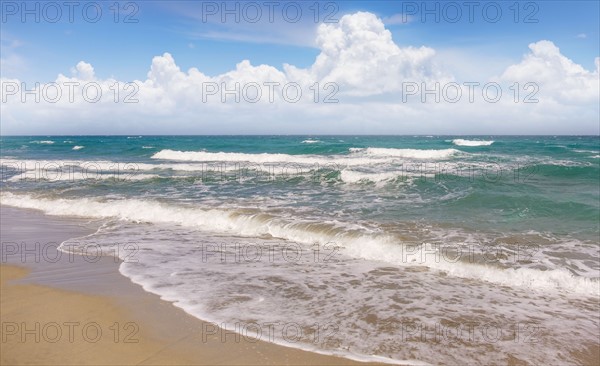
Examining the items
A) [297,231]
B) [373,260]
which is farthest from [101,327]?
[297,231]

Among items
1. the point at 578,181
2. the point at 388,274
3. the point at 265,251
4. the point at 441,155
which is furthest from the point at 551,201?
the point at 441,155

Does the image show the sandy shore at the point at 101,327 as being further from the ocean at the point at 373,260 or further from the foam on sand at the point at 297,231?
the foam on sand at the point at 297,231

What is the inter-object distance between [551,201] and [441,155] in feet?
70.8

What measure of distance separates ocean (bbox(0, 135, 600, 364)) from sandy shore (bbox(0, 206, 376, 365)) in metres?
0.25

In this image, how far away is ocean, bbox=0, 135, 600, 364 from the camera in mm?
4656

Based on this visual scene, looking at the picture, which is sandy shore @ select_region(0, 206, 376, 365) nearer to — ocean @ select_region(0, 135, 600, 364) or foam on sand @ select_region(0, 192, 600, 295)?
ocean @ select_region(0, 135, 600, 364)

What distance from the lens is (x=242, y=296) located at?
18.6 feet

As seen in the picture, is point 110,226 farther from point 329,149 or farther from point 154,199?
point 329,149

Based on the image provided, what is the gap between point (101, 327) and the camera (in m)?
4.66

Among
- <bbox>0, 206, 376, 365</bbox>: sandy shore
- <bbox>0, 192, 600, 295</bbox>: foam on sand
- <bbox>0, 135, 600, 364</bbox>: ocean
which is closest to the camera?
<bbox>0, 206, 376, 365</bbox>: sandy shore

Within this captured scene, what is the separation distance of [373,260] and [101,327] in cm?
482

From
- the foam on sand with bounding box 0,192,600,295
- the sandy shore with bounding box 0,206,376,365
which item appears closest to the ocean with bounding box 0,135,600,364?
the foam on sand with bounding box 0,192,600,295

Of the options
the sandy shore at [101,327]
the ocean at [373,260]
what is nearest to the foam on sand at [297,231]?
the ocean at [373,260]

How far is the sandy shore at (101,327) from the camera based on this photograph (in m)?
3.98
